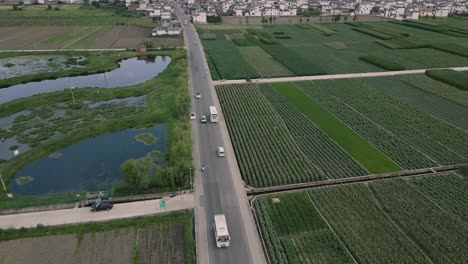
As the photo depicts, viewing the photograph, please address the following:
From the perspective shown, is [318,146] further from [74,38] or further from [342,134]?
[74,38]

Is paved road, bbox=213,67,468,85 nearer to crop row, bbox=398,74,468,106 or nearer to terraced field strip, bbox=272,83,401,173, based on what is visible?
crop row, bbox=398,74,468,106

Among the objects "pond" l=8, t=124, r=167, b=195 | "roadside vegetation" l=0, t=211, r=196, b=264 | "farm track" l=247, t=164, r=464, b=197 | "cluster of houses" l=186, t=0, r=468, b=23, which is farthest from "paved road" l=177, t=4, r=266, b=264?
"cluster of houses" l=186, t=0, r=468, b=23

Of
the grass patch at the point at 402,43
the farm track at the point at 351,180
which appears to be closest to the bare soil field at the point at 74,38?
the grass patch at the point at 402,43

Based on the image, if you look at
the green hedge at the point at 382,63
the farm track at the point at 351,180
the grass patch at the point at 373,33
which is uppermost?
the grass patch at the point at 373,33

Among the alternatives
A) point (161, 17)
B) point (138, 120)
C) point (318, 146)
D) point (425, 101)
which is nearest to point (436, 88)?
point (425, 101)

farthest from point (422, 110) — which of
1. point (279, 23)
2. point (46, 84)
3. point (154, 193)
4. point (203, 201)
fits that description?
point (279, 23)

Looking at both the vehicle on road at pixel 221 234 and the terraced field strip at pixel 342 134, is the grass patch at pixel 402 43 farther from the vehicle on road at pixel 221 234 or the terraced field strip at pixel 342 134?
the vehicle on road at pixel 221 234
